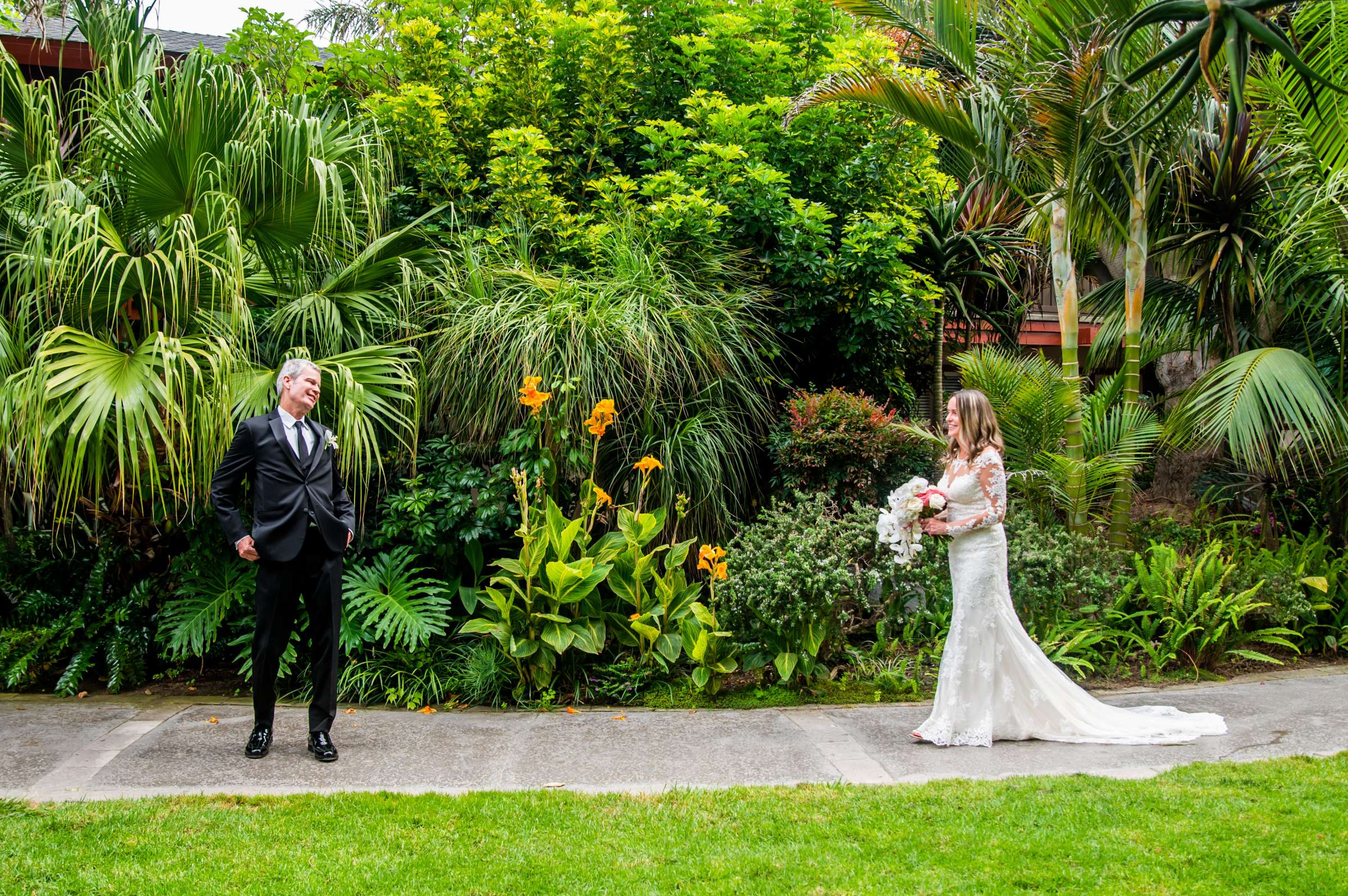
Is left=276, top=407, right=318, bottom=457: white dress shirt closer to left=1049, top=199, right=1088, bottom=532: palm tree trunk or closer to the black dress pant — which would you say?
the black dress pant

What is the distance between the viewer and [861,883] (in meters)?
3.28

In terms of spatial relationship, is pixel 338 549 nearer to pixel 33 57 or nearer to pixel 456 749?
pixel 456 749

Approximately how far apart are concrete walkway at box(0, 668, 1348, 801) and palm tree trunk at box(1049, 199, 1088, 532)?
4.64 feet

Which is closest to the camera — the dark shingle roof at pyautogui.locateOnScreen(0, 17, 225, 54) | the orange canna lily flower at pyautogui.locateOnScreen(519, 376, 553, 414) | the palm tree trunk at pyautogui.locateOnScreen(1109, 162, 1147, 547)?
the orange canna lily flower at pyautogui.locateOnScreen(519, 376, 553, 414)

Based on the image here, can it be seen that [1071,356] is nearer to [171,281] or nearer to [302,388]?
[302,388]

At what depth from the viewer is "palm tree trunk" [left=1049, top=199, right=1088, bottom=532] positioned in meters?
6.86

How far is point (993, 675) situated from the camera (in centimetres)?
504

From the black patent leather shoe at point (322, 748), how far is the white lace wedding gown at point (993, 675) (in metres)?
2.81

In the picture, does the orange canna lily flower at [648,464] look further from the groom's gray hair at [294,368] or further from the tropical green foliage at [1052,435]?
the tropical green foliage at [1052,435]

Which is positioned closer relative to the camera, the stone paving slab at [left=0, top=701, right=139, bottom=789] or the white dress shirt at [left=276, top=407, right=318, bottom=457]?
the stone paving slab at [left=0, top=701, right=139, bottom=789]

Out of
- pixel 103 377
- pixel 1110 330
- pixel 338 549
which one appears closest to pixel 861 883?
pixel 338 549

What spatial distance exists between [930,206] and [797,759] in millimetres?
6714

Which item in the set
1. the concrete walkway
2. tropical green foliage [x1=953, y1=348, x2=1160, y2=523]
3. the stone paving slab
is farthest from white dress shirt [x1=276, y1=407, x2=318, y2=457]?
tropical green foliage [x1=953, y1=348, x2=1160, y2=523]

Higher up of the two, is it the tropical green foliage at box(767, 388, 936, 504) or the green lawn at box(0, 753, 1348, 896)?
the tropical green foliage at box(767, 388, 936, 504)
